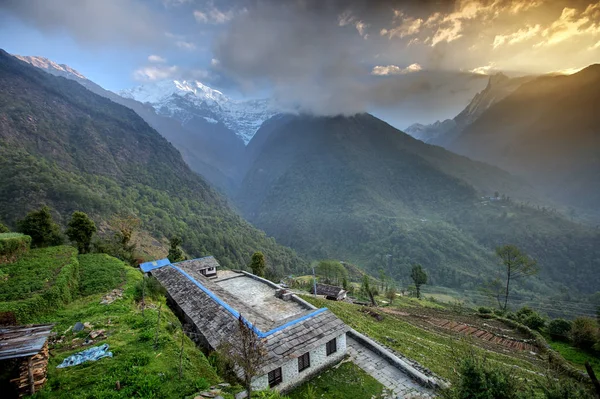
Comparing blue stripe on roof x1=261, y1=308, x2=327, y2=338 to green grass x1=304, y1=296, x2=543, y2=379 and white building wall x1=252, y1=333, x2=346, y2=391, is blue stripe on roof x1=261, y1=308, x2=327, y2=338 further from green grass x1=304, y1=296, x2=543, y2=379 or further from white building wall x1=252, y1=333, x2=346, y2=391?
green grass x1=304, y1=296, x2=543, y2=379

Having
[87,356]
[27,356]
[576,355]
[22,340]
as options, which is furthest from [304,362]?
[576,355]

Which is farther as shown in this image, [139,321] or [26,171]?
[26,171]

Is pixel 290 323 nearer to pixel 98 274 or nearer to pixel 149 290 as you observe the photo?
pixel 149 290

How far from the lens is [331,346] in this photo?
54.6 feet

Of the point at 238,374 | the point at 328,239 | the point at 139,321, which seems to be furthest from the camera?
the point at 328,239

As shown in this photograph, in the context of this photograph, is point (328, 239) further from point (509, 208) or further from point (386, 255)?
point (509, 208)

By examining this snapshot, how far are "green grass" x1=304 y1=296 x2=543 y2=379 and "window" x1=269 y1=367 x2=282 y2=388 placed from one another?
34.5ft

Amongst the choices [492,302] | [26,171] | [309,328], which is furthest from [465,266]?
[26,171]

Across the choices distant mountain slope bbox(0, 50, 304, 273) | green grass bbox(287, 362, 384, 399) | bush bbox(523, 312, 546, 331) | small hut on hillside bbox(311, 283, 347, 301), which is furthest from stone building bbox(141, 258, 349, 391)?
distant mountain slope bbox(0, 50, 304, 273)

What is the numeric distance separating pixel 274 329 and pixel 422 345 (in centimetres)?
1544

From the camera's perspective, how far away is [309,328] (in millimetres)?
16031

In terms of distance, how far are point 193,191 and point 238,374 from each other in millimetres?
148953

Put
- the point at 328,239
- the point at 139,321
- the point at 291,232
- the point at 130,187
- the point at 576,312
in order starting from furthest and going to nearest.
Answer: the point at 291,232 < the point at 328,239 < the point at 130,187 < the point at 576,312 < the point at 139,321

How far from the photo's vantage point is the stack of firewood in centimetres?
955
